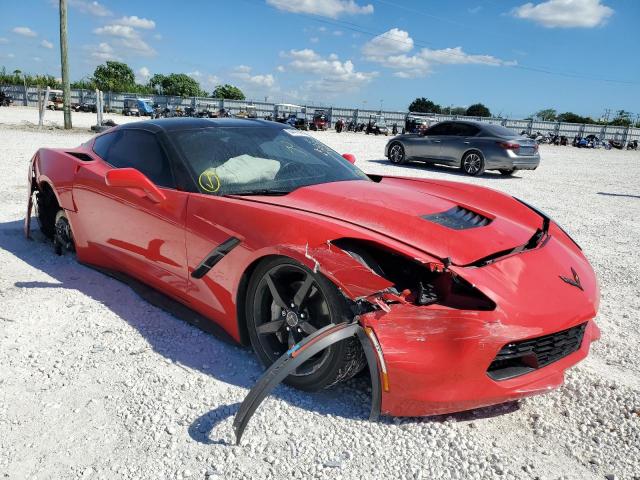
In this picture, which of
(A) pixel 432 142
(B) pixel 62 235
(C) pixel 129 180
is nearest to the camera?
(C) pixel 129 180

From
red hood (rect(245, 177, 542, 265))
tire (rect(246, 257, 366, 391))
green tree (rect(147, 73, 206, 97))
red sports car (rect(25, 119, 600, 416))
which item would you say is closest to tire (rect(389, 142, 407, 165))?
red sports car (rect(25, 119, 600, 416))

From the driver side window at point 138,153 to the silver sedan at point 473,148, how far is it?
983 cm

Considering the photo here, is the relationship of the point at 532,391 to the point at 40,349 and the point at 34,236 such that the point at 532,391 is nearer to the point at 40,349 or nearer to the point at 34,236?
the point at 40,349

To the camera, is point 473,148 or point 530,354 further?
point 473,148

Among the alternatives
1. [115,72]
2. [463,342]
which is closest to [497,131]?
[463,342]

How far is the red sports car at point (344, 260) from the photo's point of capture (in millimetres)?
1935

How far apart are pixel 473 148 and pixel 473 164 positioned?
1.28 feet

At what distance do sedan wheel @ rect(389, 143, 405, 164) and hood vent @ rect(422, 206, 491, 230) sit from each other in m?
11.1

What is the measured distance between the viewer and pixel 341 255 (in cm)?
207

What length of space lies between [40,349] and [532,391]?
100 inches

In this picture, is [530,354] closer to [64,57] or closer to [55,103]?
[64,57]

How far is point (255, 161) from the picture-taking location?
3100mm

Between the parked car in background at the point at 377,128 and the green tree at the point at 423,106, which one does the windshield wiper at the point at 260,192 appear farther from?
the green tree at the point at 423,106

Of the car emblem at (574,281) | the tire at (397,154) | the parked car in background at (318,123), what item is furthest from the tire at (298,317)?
the parked car in background at (318,123)
